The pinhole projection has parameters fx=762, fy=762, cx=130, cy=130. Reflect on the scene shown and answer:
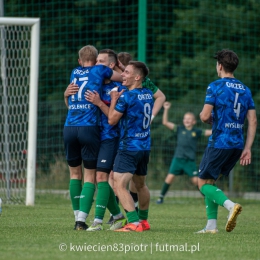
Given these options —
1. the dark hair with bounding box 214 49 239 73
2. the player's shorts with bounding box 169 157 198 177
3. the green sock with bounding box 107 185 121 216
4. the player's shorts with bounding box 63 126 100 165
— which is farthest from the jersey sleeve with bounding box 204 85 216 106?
the player's shorts with bounding box 169 157 198 177

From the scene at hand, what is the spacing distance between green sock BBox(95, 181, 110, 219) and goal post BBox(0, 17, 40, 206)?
13.9 ft

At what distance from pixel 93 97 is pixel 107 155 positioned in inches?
24.7

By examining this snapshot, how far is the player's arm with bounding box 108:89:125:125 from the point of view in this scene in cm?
787

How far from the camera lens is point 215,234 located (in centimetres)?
774

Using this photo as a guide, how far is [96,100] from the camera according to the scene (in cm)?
799

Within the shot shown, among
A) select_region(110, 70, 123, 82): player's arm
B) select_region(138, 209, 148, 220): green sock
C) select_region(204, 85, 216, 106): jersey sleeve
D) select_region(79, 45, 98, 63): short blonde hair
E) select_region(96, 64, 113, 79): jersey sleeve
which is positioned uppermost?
select_region(79, 45, 98, 63): short blonde hair

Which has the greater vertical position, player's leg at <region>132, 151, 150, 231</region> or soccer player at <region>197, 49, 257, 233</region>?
soccer player at <region>197, 49, 257, 233</region>

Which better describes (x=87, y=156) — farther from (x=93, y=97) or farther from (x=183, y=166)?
(x=183, y=166)

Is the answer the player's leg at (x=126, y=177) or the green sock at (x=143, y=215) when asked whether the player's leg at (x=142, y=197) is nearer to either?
the green sock at (x=143, y=215)

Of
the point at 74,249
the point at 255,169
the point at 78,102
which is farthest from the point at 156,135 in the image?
the point at 74,249

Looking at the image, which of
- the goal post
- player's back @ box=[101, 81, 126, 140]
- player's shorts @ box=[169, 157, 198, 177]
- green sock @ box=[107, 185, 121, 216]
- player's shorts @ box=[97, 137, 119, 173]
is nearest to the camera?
player's shorts @ box=[97, 137, 119, 173]

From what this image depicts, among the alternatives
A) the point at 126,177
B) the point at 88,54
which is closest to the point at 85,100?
the point at 88,54

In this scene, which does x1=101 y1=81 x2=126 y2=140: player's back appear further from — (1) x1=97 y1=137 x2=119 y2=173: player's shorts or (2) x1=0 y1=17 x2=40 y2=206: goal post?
(2) x1=0 y1=17 x2=40 y2=206: goal post

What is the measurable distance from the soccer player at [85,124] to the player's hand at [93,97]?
0.04 m
